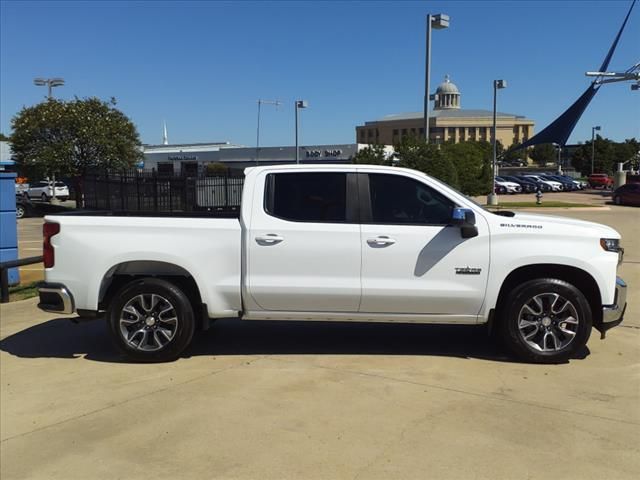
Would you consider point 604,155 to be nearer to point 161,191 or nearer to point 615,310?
point 161,191

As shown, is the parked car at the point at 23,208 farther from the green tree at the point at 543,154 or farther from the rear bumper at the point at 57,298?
the green tree at the point at 543,154

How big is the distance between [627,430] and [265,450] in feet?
8.14

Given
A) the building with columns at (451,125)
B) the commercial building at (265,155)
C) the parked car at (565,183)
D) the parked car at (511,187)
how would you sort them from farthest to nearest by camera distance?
the building with columns at (451,125), the commercial building at (265,155), the parked car at (565,183), the parked car at (511,187)

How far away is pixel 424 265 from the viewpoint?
210 inches

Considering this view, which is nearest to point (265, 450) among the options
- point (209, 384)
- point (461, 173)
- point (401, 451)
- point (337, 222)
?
point (401, 451)

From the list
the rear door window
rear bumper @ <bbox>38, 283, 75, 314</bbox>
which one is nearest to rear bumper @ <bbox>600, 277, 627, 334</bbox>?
the rear door window

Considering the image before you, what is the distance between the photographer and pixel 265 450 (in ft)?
12.5

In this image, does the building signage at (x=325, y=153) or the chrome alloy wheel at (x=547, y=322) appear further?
the building signage at (x=325, y=153)

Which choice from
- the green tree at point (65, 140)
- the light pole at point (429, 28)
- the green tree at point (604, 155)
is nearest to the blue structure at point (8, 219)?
the light pole at point (429, 28)

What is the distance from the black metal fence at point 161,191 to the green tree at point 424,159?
603cm

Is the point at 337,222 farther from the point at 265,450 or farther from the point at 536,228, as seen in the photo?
the point at 265,450

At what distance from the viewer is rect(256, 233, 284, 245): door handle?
17.7ft

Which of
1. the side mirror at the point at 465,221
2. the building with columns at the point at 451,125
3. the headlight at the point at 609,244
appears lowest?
the headlight at the point at 609,244

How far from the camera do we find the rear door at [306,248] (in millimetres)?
5359
